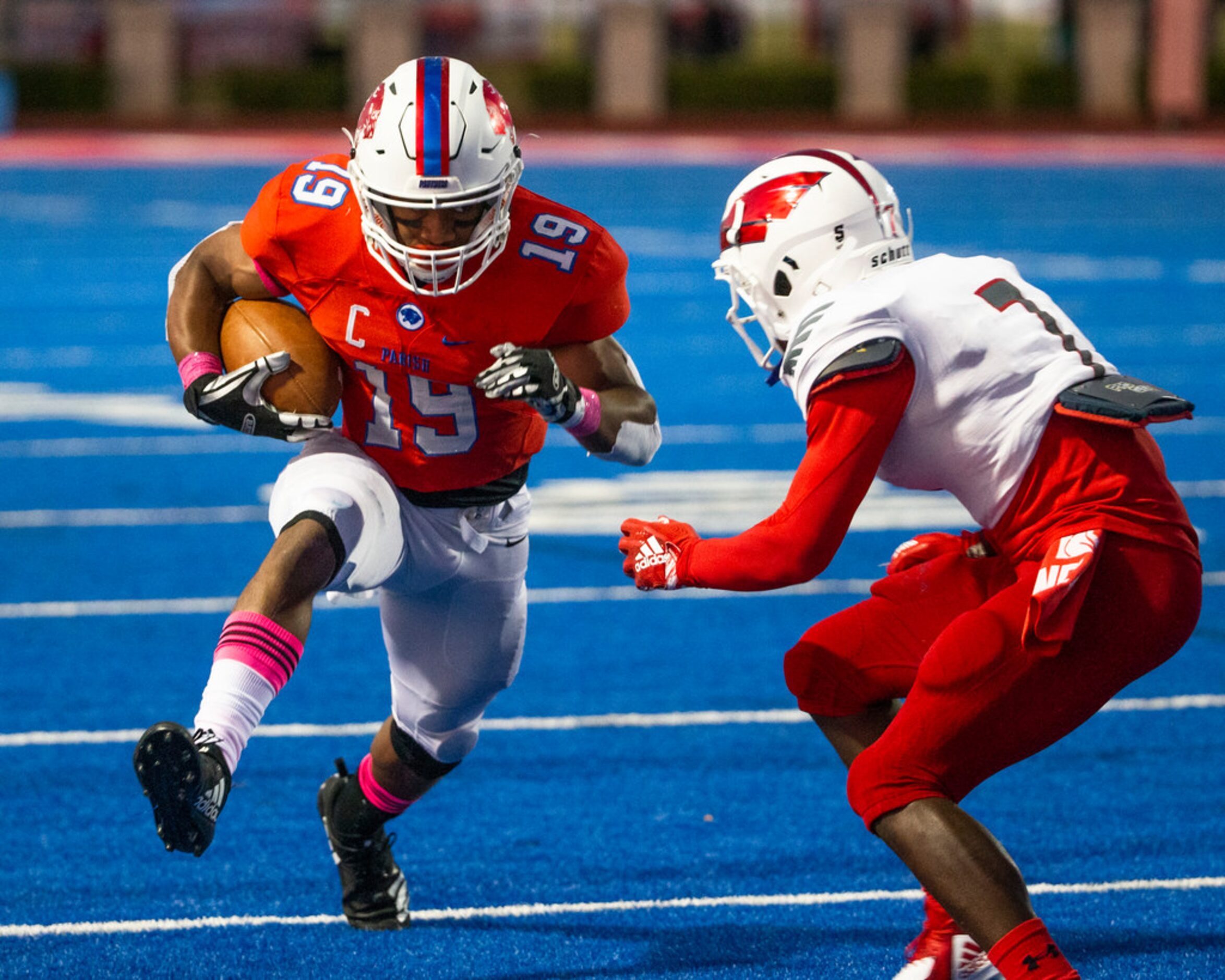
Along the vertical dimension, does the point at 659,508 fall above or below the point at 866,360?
below

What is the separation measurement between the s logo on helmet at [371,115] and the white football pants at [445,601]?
0.64 metres

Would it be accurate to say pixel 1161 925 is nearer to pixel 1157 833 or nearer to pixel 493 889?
pixel 1157 833

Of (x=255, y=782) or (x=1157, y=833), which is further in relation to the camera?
(x=255, y=782)

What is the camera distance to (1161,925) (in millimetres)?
4113

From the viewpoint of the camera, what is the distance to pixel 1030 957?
312 centimetres

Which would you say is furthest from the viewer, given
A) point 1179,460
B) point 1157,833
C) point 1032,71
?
point 1032,71

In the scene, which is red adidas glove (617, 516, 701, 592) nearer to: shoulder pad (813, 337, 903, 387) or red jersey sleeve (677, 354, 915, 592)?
red jersey sleeve (677, 354, 915, 592)

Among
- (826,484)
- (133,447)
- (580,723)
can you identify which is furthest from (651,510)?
(826,484)

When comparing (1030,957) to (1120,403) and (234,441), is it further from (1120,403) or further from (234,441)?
(234,441)

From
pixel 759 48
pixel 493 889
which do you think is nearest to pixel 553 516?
pixel 493 889

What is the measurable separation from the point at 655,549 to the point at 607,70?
28908 mm

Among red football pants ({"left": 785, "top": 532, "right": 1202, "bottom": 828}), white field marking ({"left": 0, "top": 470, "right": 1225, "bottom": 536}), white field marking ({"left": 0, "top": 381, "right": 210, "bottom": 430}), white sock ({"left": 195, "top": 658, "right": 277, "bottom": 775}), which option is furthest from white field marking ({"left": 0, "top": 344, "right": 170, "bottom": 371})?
red football pants ({"left": 785, "top": 532, "right": 1202, "bottom": 828})

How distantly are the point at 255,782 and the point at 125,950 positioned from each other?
3.73 feet

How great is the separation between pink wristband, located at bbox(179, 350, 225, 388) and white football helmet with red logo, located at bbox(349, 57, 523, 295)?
0.41 metres
